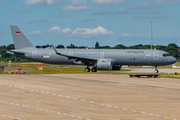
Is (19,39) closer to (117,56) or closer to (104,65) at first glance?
(104,65)

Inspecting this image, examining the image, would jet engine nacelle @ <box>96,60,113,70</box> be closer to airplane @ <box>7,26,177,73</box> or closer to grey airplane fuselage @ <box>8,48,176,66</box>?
airplane @ <box>7,26,177,73</box>

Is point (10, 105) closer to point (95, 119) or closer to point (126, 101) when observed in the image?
point (95, 119)

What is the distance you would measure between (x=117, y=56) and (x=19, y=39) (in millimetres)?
21476

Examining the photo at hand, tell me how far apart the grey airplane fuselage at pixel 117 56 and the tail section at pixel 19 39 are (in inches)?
129

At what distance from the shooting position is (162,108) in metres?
16.4

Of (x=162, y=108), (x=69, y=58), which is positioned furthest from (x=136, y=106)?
(x=69, y=58)

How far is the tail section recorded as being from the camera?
60.1m

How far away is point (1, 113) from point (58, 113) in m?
2.95

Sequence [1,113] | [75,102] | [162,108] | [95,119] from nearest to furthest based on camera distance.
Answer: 1. [95,119]
2. [1,113]
3. [162,108]
4. [75,102]

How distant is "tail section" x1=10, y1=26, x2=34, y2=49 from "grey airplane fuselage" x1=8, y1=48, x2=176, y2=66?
10.7ft

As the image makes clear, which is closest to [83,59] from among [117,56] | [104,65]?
[104,65]

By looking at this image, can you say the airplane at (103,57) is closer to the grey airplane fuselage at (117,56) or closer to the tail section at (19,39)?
the grey airplane fuselage at (117,56)

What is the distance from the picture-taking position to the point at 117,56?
55094 mm

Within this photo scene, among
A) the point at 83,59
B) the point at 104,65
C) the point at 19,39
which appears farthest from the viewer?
the point at 19,39
